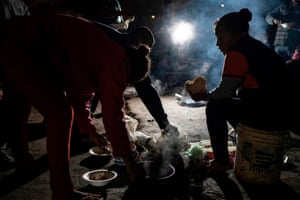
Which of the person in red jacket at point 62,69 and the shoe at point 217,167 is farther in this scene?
the shoe at point 217,167

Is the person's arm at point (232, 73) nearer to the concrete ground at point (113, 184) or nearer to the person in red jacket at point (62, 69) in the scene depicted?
the concrete ground at point (113, 184)

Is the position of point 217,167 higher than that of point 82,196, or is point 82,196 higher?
point 82,196

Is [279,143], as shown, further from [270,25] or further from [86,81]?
[270,25]

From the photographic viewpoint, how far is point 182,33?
14.3 metres

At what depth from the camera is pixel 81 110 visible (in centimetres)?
364

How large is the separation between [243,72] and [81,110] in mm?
1934

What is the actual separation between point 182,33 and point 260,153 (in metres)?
11.1

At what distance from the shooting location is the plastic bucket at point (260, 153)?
368cm

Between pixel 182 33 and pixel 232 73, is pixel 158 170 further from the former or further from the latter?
pixel 182 33

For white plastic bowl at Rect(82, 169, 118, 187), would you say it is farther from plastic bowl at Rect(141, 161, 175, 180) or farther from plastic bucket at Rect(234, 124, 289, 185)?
plastic bucket at Rect(234, 124, 289, 185)

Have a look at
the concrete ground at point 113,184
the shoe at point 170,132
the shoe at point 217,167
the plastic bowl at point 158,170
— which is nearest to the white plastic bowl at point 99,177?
the concrete ground at point 113,184

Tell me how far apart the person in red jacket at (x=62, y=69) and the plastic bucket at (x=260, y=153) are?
1.56m

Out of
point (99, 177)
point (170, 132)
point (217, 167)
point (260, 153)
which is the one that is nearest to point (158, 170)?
point (99, 177)

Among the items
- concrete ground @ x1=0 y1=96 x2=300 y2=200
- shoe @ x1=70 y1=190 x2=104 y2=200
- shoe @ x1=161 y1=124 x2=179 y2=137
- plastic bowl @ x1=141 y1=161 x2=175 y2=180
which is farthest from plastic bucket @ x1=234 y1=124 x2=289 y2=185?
shoe @ x1=70 y1=190 x2=104 y2=200
